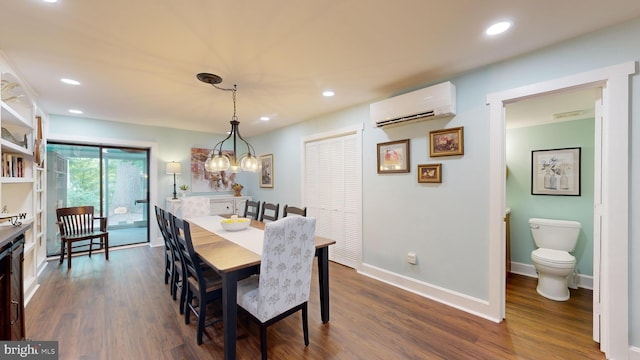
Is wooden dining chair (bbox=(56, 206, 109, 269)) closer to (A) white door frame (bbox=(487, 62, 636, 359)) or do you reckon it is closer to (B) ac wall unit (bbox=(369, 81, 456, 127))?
(B) ac wall unit (bbox=(369, 81, 456, 127))

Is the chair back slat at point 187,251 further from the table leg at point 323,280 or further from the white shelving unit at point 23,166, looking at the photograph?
the white shelving unit at point 23,166

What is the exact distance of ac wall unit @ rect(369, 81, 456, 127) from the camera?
99.8 inches

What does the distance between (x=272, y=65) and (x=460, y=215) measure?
237cm

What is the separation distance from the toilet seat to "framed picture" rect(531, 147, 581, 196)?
858 mm

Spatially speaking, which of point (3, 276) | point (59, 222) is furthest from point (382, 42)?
point (59, 222)

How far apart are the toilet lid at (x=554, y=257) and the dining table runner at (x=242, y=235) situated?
310 cm

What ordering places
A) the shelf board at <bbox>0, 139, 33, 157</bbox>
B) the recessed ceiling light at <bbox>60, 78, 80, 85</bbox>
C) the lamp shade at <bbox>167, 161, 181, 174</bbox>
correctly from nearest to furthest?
the shelf board at <bbox>0, 139, 33, 157</bbox>
the recessed ceiling light at <bbox>60, 78, 80, 85</bbox>
the lamp shade at <bbox>167, 161, 181, 174</bbox>

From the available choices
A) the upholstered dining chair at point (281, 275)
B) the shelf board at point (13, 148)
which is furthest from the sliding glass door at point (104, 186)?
the upholstered dining chair at point (281, 275)

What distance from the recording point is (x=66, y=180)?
445 centimetres

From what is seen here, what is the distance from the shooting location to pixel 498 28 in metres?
1.81

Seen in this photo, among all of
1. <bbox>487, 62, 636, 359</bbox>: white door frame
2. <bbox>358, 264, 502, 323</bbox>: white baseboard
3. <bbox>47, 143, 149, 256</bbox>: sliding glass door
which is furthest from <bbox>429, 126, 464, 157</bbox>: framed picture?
<bbox>47, 143, 149, 256</bbox>: sliding glass door

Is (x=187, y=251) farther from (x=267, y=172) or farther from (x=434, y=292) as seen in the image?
(x=267, y=172)

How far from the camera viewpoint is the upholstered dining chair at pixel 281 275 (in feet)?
5.74

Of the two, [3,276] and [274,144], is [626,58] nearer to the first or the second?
[3,276]
